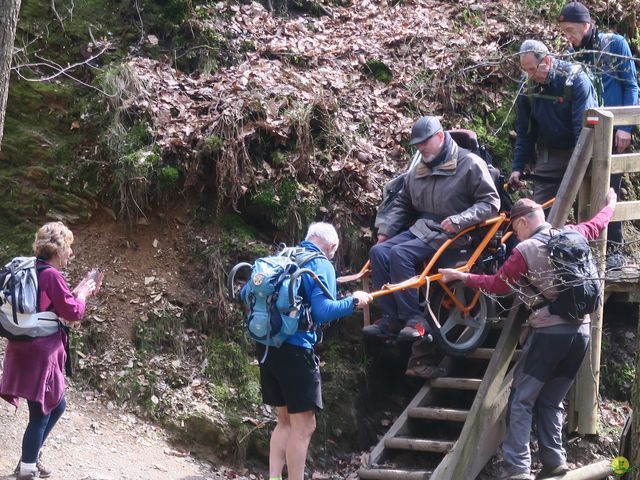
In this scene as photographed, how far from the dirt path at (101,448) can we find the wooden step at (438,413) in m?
1.66

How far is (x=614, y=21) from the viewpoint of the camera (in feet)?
39.0

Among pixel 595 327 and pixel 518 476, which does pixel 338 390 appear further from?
pixel 595 327

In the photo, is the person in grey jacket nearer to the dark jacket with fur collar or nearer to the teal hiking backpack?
the dark jacket with fur collar

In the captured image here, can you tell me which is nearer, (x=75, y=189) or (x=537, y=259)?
(x=537, y=259)

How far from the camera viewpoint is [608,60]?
834 cm

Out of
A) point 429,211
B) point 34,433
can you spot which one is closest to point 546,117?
point 429,211

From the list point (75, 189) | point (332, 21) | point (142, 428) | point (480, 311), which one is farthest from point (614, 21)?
point (142, 428)

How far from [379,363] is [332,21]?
515cm

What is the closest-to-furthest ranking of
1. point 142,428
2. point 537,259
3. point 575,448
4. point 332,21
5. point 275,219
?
point 537,259
point 142,428
point 575,448
point 275,219
point 332,21

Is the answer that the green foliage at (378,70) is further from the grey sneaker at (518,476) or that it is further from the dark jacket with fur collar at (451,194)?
the grey sneaker at (518,476)

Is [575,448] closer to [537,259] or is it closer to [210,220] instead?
[537,259]

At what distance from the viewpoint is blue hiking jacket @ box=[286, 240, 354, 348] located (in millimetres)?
6219

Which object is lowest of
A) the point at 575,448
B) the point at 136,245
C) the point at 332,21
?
→ the point at 575,448

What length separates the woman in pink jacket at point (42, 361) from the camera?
6.23m
